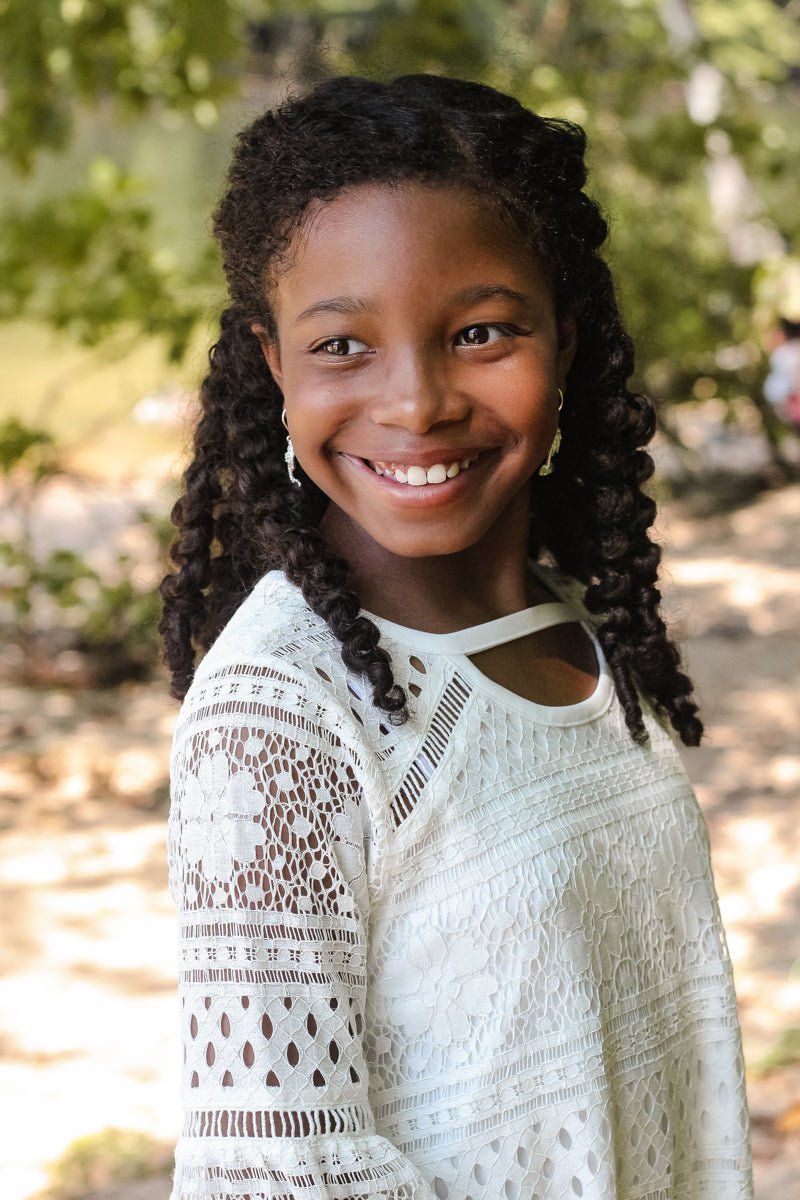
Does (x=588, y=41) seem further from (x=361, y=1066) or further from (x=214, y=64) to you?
(x=361, y=1066)

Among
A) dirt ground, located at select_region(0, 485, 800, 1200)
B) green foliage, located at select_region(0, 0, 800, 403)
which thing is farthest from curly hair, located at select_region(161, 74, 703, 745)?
green foliage, located at select_region(0, 0, 800, 403)

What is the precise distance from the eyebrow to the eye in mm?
24

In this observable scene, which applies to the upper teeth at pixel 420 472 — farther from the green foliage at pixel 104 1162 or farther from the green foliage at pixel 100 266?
the green foliage at pixel 100 266

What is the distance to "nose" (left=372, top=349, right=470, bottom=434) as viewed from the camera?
49.7 inches

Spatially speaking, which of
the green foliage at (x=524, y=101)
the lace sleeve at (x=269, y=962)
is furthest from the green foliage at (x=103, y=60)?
the lace sleeve at (x=269, y=962)

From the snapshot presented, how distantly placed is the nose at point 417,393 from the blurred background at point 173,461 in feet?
1.53

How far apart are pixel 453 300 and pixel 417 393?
9cm

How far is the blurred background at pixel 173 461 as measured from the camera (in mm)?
3453

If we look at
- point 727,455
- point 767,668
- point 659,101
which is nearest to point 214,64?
point 767,668

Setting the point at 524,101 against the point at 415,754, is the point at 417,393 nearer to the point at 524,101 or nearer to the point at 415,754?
the point at 415,754

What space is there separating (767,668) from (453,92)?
5331 mm

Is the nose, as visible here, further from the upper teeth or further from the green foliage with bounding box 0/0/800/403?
the green foliage with bounding box 0/0/800/403

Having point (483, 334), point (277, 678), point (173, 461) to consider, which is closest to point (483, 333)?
point (483, 334)

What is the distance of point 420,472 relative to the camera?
1315 millimetres
